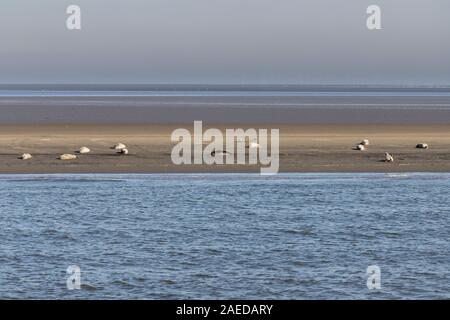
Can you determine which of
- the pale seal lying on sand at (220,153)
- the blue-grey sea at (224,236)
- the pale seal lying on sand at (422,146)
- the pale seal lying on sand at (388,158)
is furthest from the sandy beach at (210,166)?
the blue-grey sea at (224,236)

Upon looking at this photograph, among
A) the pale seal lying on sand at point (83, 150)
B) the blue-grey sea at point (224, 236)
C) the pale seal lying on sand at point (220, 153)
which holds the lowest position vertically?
the blue-grey sea at point (224, 236)

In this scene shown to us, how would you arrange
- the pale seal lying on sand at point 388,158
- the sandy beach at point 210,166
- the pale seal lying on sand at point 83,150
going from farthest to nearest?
the pale seal lying on sand at point 83,150 < the pale seal lying on sand at point 388,158 < the sandy beach at point 210,166

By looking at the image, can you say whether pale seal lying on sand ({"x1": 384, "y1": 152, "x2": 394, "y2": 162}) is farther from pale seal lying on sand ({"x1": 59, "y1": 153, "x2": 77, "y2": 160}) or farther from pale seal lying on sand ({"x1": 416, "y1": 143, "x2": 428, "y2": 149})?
pale seal lying on sand ({"x1": 59, "y1": 153, "x2": 77, "y2": 160})

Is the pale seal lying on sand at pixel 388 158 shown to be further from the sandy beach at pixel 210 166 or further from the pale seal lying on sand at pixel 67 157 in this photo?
the pale seal lying on sand at pixel 67 157

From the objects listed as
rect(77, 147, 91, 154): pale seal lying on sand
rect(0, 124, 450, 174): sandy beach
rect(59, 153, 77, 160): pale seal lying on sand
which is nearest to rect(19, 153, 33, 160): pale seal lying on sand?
rect(0, 124, 450, 174): sandy beach

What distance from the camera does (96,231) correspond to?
706 inches

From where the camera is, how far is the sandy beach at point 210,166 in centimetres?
2800

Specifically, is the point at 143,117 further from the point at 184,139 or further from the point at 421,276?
the point at 421,276

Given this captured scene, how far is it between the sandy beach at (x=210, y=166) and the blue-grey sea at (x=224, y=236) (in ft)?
6.13

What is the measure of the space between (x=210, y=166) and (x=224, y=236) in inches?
431

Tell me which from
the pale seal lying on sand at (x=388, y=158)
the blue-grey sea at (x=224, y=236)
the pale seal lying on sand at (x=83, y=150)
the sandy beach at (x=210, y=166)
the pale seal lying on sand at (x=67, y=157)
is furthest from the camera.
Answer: the pale seal lying on sand at (x=83, y=150)

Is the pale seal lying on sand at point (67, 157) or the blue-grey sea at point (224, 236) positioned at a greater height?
the pale seal lying on sand at point (67, 157)

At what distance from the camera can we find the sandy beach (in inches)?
1102

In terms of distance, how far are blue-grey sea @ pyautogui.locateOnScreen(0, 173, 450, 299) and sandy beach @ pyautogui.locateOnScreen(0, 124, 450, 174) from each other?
187 cm
